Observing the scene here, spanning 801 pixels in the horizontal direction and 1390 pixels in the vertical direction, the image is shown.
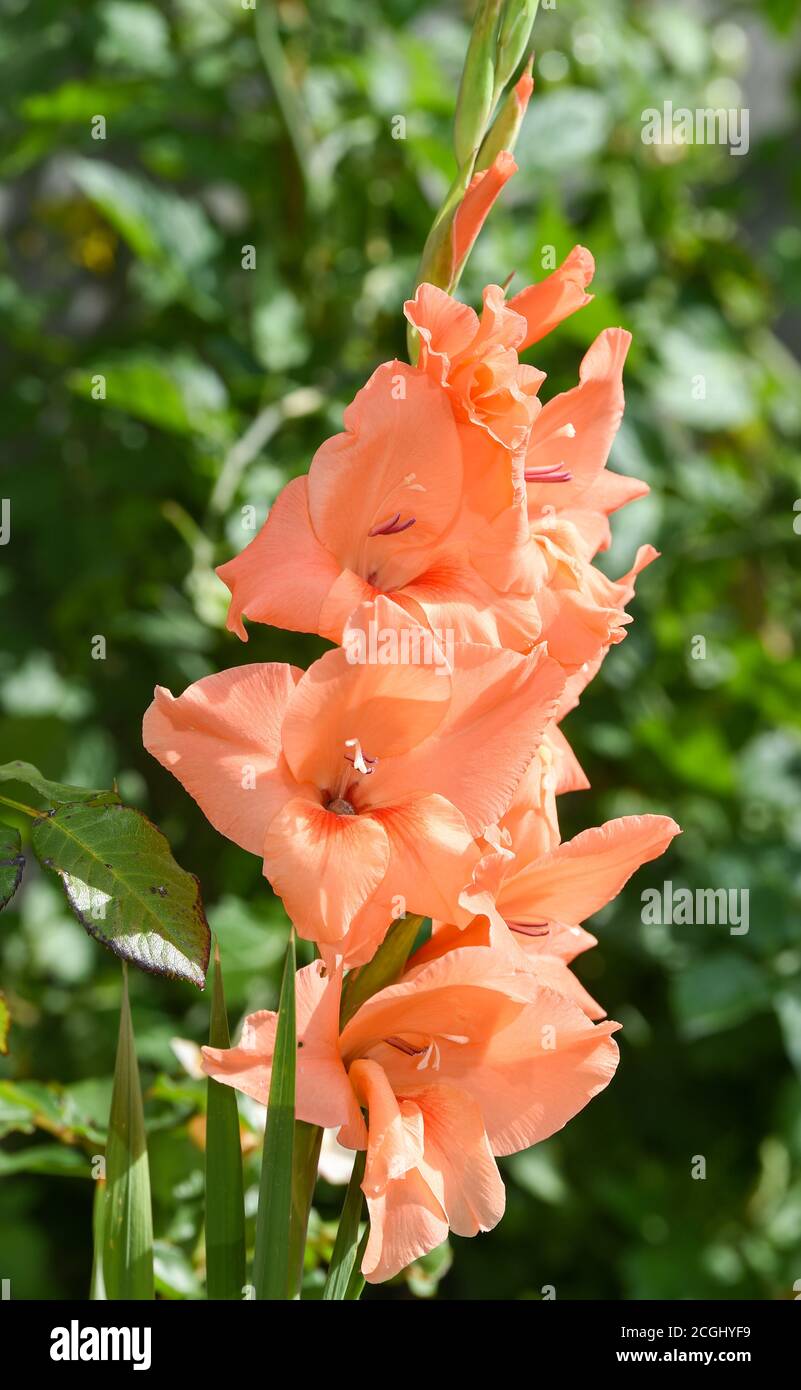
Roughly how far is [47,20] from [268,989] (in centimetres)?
108

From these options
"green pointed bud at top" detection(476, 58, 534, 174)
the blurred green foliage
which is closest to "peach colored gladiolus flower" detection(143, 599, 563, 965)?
"green pointed bud at top" detection(476, 58, 534, 174)

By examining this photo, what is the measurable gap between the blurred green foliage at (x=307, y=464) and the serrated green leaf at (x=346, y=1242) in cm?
67

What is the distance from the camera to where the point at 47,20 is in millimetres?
1518

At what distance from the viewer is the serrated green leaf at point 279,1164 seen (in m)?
0.50

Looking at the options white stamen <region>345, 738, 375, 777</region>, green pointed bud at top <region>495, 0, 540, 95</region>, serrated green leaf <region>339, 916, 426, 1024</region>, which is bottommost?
serrated green leaf <region>339, 916, 426, 1024</region>

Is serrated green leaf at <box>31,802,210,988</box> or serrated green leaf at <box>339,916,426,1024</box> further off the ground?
serrated green leaf at <box>31,802,210,988</box>

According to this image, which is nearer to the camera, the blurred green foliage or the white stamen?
the white stamen

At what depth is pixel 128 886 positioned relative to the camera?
0.54 meters

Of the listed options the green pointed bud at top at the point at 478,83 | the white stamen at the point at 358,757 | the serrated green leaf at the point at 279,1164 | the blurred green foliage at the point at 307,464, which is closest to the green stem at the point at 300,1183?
the serrated green leaf at the point at 279,1164

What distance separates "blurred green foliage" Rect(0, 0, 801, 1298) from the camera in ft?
4.51

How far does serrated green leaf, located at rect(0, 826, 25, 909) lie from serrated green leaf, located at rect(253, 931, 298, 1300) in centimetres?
11

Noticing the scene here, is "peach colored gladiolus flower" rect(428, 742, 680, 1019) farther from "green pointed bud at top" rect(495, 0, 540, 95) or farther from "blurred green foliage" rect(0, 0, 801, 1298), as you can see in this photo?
"blurred green foliage" rect(0, 0, 801, 1298)

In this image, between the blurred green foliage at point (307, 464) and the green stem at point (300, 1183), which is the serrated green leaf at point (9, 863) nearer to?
the green stem at point (300, 1183)
